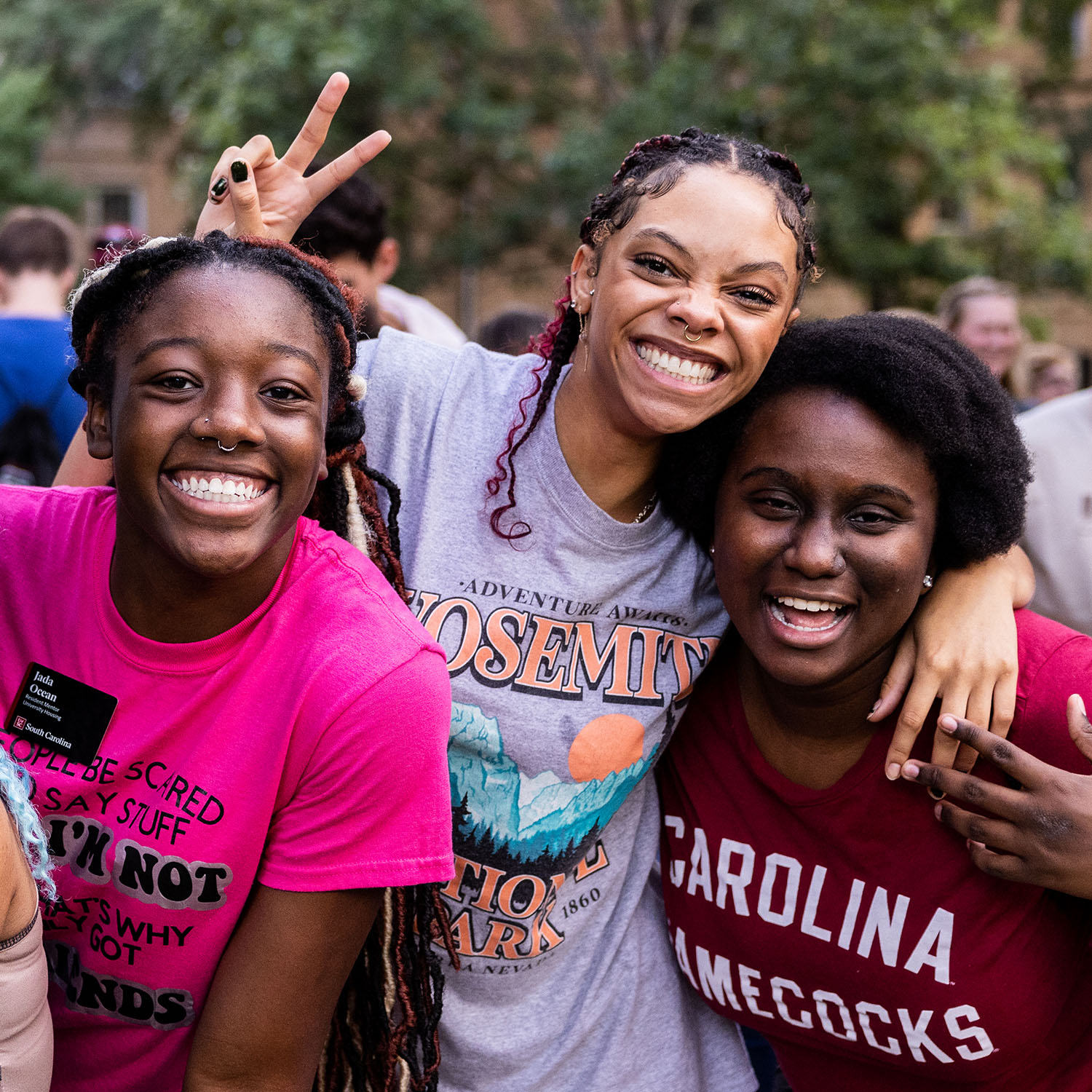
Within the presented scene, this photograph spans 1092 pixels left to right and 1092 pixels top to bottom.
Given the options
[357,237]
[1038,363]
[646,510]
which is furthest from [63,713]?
[1038,363]

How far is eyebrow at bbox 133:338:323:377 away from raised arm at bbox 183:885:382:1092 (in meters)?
0.78

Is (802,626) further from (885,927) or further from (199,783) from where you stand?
(199,783)

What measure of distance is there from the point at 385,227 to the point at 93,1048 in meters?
3.51

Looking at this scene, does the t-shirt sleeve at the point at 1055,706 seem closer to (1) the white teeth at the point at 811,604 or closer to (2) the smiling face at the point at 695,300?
(1) the white teeth at the point at 811,604

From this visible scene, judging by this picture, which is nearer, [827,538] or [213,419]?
[213,419]

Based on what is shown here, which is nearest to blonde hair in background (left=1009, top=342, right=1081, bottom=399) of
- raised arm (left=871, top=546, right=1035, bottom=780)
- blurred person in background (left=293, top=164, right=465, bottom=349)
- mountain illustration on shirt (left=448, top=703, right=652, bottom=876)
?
blurred person in background (left=293, top=164, right=465, bottom=349)

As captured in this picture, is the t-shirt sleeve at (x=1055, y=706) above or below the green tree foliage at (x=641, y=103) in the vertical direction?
below

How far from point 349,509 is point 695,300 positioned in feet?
2.33

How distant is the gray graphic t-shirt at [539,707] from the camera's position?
7.04 ft

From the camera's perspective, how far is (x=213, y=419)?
170 cm

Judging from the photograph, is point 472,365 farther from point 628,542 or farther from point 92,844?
point 92,844

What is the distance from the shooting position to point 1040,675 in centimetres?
209

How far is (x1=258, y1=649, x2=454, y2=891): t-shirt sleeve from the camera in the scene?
1697 millimetres

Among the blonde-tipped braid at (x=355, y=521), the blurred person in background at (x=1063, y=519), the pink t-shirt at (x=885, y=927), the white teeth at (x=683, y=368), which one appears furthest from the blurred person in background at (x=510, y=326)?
the pink t-shirt at (x=885, y=927)
